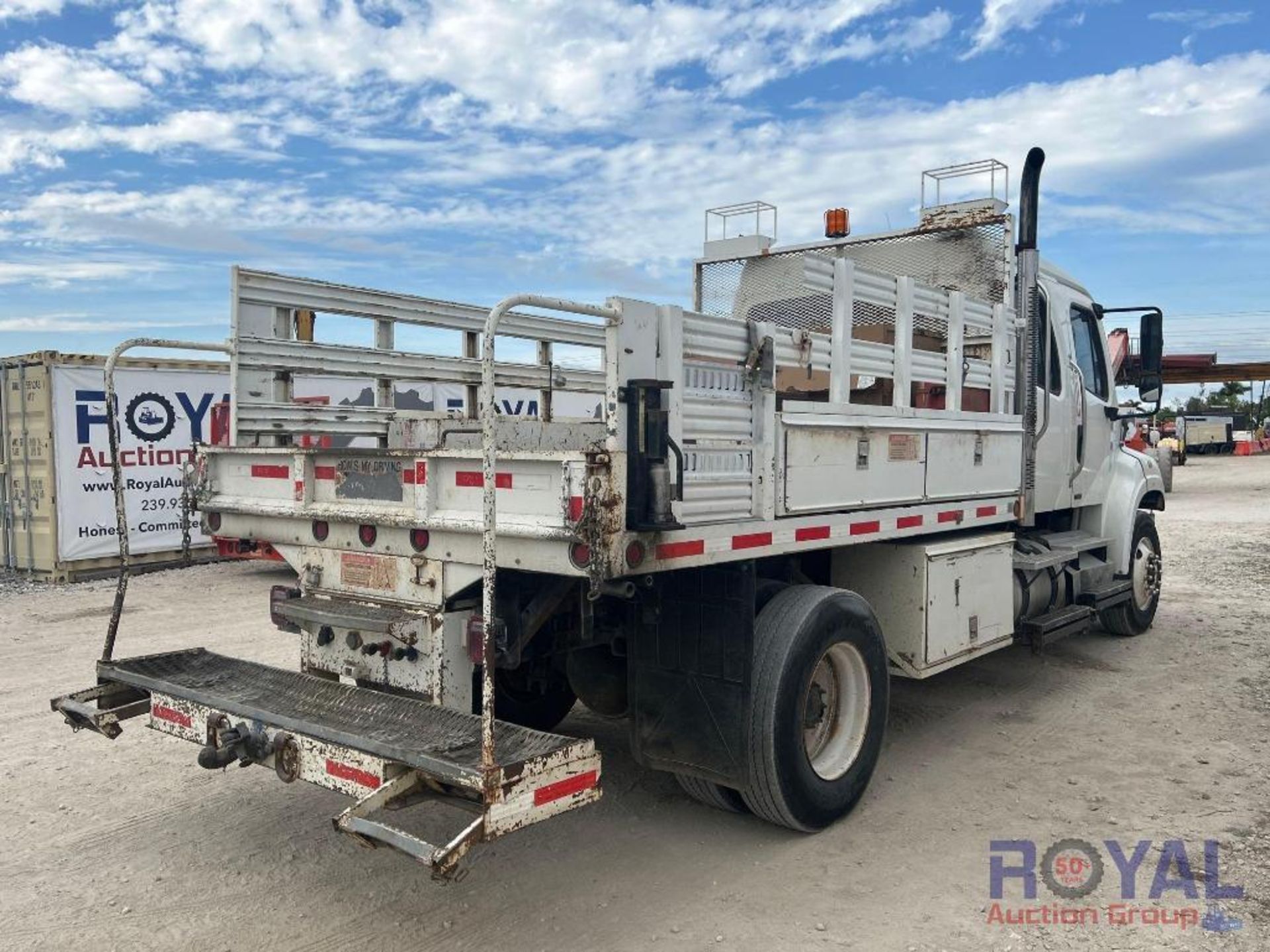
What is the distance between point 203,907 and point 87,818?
1180 mm

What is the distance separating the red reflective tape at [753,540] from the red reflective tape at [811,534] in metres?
0.21

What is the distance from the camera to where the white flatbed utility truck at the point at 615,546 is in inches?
126

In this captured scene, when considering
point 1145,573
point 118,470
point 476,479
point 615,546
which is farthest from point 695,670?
point 1145,573

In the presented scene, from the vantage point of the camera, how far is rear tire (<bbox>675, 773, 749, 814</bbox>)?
412 centimetres

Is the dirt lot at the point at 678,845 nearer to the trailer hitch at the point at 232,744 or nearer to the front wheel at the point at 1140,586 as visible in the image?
the trailer hitch at the point at 232,744

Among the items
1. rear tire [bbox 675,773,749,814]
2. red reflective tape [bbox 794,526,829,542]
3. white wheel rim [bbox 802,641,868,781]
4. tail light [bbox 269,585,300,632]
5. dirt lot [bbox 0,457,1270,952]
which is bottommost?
dirt lot [bbox 0,457,1270,952]

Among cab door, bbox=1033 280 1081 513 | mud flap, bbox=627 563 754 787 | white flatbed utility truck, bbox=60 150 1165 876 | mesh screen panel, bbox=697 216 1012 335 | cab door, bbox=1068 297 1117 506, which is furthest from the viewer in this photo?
cab door, bbox=1068 297 1117 506

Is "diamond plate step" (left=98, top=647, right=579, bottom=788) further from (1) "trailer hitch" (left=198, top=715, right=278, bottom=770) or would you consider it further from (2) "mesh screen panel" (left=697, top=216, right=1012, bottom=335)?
(2) "mesh screen panel" (left=697, top=216, right=1012, bottom=335)

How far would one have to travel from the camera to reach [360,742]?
3.14 meters

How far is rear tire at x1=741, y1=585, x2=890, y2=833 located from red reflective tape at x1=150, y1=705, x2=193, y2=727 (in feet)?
7.20

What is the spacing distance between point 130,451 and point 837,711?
1005cm

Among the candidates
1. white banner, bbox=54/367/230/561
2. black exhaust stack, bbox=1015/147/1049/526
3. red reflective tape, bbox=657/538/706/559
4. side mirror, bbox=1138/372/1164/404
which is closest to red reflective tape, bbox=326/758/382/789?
red reflective tape, bbox=657/538/706/559

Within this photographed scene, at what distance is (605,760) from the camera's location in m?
5.13

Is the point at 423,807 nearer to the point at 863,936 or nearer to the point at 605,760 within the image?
the point at 605,760
